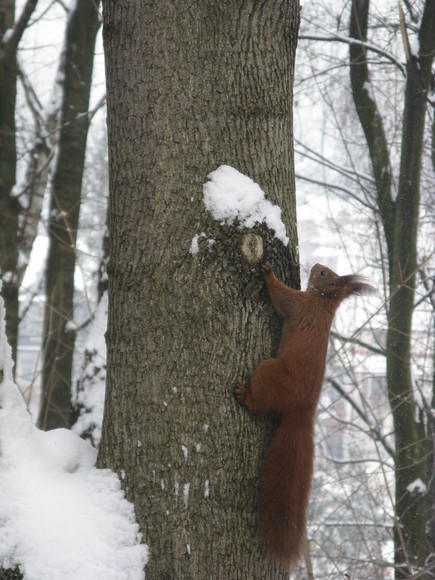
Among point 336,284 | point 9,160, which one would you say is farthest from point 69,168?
point 336,284

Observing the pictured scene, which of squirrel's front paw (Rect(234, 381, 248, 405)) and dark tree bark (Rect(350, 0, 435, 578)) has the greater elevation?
dark tree bark (Rect(350, 0, 435, 578))

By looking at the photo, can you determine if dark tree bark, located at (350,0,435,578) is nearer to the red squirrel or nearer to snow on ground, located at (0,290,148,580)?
the red squirrel

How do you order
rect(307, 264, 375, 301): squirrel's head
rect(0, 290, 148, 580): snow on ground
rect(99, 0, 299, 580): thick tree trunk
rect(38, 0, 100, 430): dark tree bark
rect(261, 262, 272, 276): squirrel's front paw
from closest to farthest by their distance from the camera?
1. rect(0, 290, 148, 580): snow on ground
2. rect(99, 0, 299, 580): thick tree trunk
3. rect(261, 262, 272, 276): squirrel's front paw
4. rect(307, 264, 375, 301): squirrel's head
5. rect(38, 0, 100, 430): dark tree bark

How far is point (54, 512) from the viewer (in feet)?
5.97

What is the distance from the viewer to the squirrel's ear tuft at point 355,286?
2.75m

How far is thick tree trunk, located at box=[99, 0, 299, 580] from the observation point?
187cm

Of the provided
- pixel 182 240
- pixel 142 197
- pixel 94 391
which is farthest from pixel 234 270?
pixel 94 391

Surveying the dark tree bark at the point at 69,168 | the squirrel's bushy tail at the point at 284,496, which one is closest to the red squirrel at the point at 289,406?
the squirrel's bushy tail at the point at 284,496

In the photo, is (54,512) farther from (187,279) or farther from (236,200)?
(236,200)

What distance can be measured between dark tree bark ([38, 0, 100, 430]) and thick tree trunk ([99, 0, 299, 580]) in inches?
190

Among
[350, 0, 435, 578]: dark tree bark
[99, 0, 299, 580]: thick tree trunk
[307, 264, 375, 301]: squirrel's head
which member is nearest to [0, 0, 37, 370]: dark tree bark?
[350, 0, 435, 578]: dark tree bark

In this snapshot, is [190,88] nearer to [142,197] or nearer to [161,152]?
[161,152]

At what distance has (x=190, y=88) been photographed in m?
1.99

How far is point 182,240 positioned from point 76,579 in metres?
1.12
